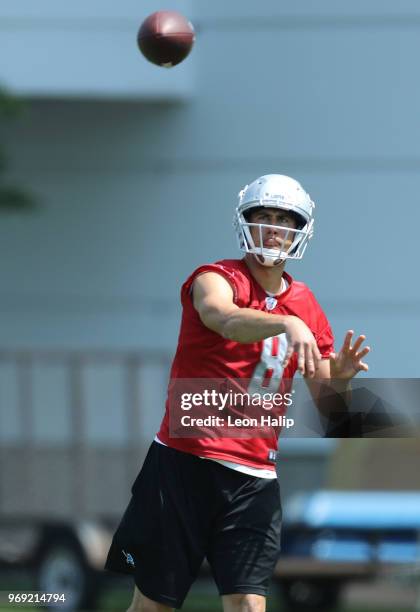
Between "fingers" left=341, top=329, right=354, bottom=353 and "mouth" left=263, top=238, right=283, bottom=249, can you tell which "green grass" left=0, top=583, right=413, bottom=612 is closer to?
"fingers" left=341, top=329, right=354, bottom=353

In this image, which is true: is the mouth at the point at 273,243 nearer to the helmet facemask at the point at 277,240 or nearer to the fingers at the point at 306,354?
the helmet facemask at the point at 277,240

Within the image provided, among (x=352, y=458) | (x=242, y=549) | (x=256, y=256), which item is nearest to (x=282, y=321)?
(x=256, y=256)

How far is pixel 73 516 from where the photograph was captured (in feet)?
44.8

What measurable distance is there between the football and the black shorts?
2.49 m

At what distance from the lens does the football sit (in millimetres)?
7816

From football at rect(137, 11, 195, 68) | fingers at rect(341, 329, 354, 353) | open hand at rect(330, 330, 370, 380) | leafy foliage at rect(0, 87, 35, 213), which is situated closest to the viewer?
fingers at rect(341, 329, 354, 353)

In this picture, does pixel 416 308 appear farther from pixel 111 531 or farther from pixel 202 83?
pixel 111 531

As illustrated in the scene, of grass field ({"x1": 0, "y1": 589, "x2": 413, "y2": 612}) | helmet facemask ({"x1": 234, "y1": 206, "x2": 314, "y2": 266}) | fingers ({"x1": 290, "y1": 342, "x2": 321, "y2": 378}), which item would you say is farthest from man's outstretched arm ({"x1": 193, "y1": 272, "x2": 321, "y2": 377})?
grass field ({"x1": 0, "y1": 589, "x2": 413, "y2": 612})

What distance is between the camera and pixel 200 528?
6160 millimetres

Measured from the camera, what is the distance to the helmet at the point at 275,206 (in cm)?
609

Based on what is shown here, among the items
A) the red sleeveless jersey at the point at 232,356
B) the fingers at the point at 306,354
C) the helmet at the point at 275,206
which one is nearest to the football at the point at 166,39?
the helmet at the point at 275,206

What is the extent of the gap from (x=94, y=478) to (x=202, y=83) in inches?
186

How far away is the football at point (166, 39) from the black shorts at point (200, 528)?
2487mm

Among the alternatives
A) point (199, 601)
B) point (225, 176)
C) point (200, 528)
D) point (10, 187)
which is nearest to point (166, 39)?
point (200, 528)
